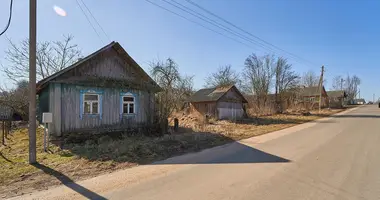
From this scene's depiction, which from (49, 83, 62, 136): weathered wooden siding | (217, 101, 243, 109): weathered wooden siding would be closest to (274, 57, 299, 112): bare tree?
(217, 101, 243, 109): weathered wooden siding

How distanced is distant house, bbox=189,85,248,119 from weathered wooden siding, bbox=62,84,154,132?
1105cm

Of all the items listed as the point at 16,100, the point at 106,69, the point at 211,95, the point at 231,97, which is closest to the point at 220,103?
the point at 211,95

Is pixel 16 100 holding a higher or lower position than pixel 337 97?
lower

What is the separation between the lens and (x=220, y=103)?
25.3 m

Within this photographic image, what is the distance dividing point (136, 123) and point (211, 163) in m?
8.58

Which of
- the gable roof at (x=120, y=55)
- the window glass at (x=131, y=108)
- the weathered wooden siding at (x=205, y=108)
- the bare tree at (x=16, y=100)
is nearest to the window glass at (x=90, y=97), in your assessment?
the gable roof at (x=120, y=55)

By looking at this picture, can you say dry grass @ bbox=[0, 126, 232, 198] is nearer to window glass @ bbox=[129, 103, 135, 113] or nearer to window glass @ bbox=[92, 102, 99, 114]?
window glass @ bbox=[92, 102, 99, 114]

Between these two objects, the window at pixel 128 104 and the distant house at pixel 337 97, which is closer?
the window at pixel 128 104

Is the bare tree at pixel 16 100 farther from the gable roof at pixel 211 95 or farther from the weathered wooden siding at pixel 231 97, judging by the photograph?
the weathered wooden siding at pixel 231 97

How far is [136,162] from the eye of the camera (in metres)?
7.29

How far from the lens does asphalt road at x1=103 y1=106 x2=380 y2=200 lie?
179 inches

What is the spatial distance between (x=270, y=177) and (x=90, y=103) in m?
10.5

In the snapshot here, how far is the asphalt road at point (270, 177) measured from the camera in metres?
4.54

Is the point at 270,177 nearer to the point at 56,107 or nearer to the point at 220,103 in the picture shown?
the point at 56,107
